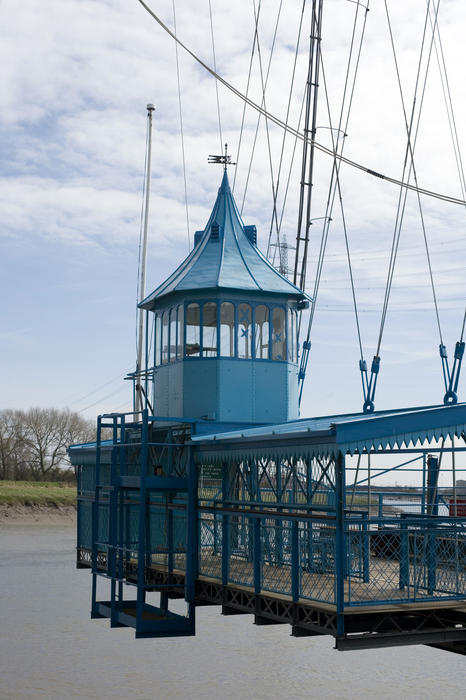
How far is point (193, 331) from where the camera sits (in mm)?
24109

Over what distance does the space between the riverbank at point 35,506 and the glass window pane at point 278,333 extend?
69.4 metres

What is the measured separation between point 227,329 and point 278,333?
1465mm

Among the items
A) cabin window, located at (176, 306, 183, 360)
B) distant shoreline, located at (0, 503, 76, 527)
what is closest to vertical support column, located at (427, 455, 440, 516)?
cabin window, located at (176, 306, 183, 360)

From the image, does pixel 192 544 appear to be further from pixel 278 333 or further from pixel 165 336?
pixel 165 336

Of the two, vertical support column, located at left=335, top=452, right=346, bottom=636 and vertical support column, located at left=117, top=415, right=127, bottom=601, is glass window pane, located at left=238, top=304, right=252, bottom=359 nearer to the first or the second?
vertical support column, located at left=117, top=415, right=127, bottom=601

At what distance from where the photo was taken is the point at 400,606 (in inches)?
603

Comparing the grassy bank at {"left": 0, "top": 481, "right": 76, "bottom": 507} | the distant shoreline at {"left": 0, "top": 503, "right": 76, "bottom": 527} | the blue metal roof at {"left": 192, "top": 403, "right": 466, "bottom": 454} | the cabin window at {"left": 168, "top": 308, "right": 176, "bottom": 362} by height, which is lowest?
the distant shoreline at {"left": 0, "top": 503, "right": 76, "bottom": 527}

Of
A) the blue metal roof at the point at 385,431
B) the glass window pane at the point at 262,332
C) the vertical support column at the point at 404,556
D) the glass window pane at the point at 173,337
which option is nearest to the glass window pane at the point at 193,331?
the glass window pane at the point at 173,337

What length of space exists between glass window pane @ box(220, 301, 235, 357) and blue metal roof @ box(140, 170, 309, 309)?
1.98 ft

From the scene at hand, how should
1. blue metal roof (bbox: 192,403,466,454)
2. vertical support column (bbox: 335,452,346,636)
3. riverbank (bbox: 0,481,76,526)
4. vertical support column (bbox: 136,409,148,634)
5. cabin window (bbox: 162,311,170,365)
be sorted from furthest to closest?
riverbank (bbox: 0,481,76,526) < cabin window (bbox: 162,311,170,365) < vertical support column (bbox: 136,409,148,634) < blue metal roof (bbox: 192,403,466,454) < vertical support column (bbox: 335,452,346,636)

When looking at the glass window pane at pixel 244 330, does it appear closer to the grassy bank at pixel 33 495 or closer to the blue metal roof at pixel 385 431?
the blue metal roof at pixel 385 431

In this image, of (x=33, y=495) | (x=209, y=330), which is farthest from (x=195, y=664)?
(x=33, y=495)

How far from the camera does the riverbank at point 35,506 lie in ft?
293

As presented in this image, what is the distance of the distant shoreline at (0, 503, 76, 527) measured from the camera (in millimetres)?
88875
